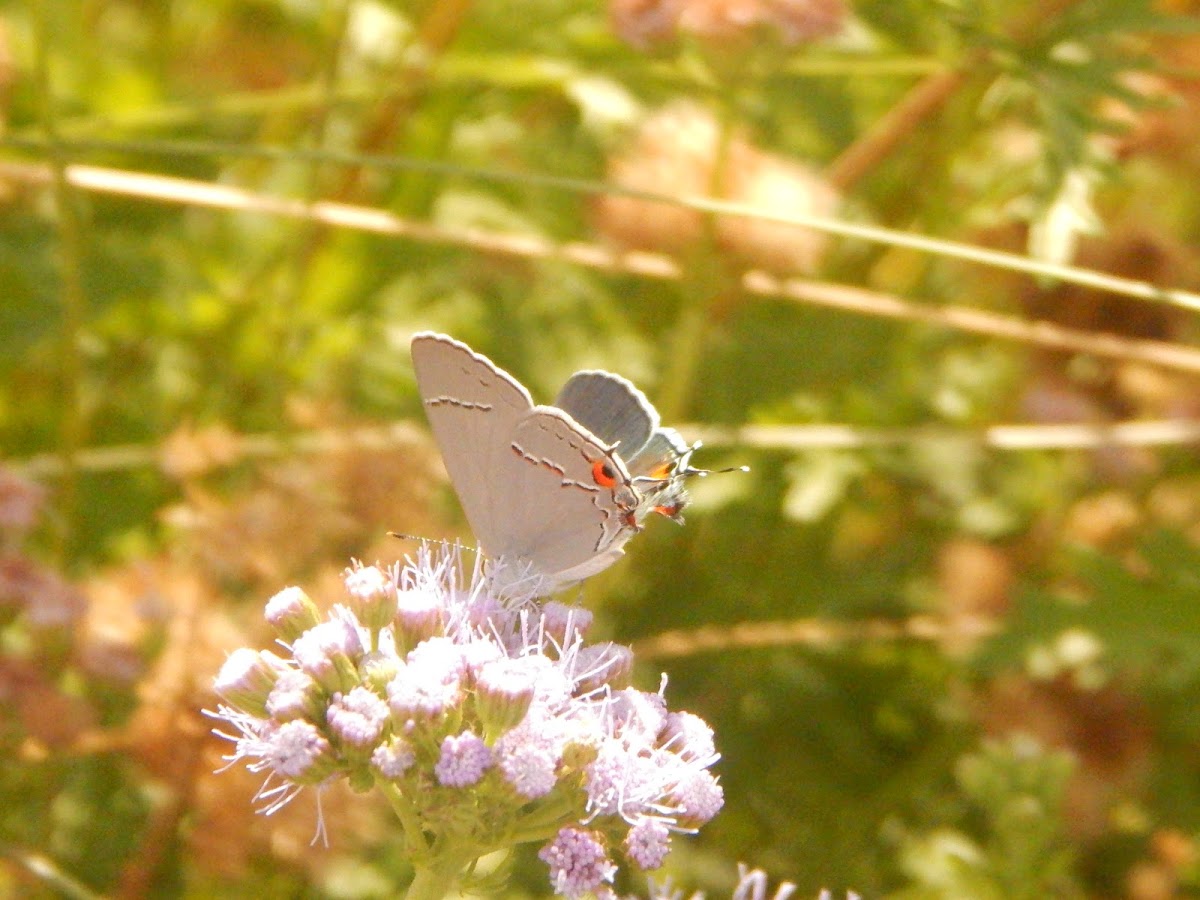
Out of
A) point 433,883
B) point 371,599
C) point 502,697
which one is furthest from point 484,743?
point 371,599

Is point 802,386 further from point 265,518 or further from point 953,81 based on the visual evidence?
point 265,518

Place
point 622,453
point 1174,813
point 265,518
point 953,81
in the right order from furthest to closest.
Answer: point 953,81, point 1174,813, point 265,518, point 622,453

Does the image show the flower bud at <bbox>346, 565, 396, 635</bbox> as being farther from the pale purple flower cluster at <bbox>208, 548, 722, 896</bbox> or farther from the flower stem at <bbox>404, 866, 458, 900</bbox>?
the flower stem at <bbox>404, 866, 458, 900</bbox>

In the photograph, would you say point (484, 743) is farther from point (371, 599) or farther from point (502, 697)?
point (371, 599)

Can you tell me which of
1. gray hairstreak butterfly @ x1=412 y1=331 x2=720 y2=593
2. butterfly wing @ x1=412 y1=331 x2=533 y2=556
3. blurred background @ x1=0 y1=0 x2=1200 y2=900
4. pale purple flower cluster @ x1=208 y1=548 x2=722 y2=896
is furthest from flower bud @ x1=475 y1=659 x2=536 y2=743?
blurred background @ x1=0 y1=0 x2=1200 y2=900

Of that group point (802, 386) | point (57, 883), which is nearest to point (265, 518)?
point (57, 883)
